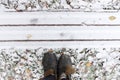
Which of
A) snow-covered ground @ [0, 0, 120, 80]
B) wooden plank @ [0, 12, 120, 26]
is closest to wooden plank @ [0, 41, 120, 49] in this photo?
snow-covered ground @ [0, 0, 120, 80]

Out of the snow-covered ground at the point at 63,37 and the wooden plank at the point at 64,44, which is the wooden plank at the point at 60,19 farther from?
the wooden plank at the point at 64,44

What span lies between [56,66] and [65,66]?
6 centimetres

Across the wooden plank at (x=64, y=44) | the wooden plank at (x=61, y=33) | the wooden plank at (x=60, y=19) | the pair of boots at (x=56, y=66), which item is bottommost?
the pair of boots at (x=56, y=66)

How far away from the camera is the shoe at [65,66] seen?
1.48 m

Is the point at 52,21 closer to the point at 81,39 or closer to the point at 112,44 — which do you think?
the point at 81,39

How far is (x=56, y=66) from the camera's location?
4.96 feet

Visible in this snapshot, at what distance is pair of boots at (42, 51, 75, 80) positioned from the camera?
4.82 feet

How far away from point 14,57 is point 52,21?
0.30 meters

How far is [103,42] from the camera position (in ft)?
4.97

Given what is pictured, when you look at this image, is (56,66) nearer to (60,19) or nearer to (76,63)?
(76,63)

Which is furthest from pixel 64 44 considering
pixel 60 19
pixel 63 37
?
pixel 60 19

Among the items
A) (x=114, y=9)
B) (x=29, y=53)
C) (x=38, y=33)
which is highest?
(x=114, y=9)

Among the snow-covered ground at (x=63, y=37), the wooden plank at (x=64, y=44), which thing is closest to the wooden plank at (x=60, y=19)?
the snow-covered ground at (x=63, y=37)

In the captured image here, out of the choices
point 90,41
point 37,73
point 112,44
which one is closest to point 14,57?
point 37,73
